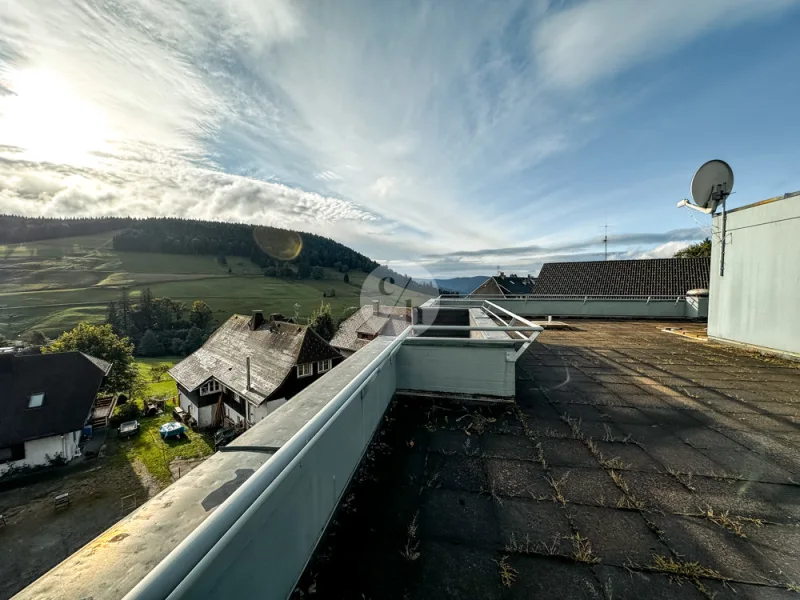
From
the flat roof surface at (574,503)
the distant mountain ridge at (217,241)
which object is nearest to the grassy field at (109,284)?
the distant mountain ridge at (217,241)

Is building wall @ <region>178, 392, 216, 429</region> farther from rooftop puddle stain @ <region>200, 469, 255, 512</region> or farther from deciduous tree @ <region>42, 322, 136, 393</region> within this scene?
rooftop puddle stain @ <region>200, 469, 255, 512</region>

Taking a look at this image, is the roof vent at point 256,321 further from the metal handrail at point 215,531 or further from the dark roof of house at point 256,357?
the metal handrail at point 215,531

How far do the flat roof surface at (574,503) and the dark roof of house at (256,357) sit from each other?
53.1 feet

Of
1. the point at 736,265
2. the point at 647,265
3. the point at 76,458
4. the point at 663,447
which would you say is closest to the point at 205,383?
the point at 76,458

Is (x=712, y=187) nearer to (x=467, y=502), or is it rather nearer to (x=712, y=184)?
(x=712, y=184)

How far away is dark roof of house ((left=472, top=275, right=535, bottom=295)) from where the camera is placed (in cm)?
2932

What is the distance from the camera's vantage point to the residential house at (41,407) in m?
15.8

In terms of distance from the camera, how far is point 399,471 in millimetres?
2131

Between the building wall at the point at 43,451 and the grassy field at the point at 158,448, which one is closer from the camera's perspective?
the building wall at the point at 43,451

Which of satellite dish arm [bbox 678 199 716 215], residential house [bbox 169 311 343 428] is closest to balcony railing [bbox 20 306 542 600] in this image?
satellite dish arm [bbox 678 199 716 215]

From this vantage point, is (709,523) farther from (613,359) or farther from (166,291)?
(166,291)

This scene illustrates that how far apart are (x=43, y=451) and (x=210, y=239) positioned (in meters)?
68.9

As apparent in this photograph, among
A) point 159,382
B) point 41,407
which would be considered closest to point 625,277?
point 41,407

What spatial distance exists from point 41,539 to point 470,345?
19.0 metres
